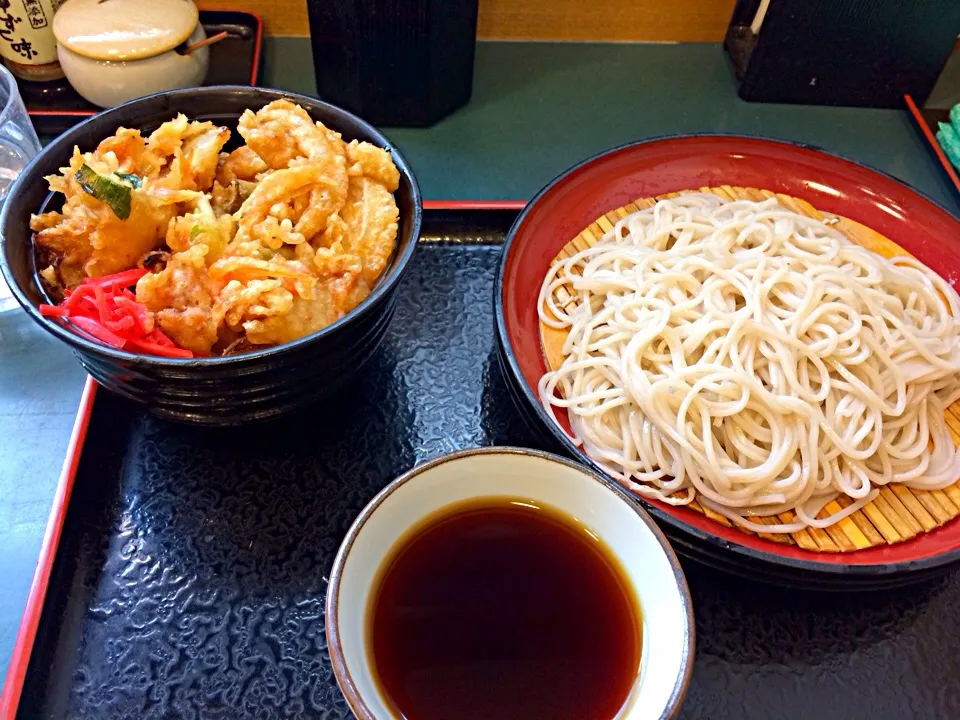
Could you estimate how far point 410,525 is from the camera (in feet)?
3.40

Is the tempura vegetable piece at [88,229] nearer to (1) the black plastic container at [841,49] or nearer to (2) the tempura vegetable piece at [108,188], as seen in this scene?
(2) the tempura vegetable piece at [108,188]

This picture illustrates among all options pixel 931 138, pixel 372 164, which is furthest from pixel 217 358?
pixel 931 138

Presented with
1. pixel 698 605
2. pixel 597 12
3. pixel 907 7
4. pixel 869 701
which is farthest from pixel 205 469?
pixel 907 7

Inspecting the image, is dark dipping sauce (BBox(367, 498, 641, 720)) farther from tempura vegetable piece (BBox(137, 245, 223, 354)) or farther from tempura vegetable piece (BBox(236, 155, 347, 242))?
tempura vegetable piece (BBox(236, 155, 347, 242))

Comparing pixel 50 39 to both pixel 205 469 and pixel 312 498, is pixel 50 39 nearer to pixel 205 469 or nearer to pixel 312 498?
pixel 205 469

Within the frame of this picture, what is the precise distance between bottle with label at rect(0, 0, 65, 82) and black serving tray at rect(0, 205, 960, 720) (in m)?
1.26

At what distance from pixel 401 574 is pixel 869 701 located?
0.77m

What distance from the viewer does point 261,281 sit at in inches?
46.1

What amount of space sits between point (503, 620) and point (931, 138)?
83.9 inches

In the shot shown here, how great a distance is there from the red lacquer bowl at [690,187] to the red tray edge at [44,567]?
797mm

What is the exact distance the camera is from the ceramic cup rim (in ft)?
2.71

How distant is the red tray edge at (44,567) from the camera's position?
107 cm

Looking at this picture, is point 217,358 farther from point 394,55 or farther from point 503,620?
point 394,55

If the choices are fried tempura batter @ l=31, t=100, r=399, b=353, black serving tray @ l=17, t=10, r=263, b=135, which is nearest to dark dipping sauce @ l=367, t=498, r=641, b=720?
fried tempura batter @ l=31, t=100, r=399, b=353
